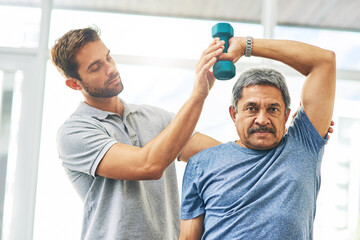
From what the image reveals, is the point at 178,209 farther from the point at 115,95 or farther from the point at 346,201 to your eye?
the point at 346,201

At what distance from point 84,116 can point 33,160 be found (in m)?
1.32

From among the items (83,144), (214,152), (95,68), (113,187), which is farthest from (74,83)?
(214,152)

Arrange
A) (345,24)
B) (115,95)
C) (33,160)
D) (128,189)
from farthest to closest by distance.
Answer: (345,24)
(33,160)
(115,95)
(128,189)

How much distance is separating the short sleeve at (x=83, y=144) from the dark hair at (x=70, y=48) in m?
0.21

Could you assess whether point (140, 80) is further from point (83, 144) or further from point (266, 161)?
point (266, 161)

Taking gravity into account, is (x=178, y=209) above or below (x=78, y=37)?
below

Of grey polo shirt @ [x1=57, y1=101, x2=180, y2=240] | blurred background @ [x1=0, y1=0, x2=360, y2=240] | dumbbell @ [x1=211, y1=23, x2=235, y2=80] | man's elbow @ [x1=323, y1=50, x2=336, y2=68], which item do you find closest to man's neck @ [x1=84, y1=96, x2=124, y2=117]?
grey polo shirt @ [x1=57, y1=101, x2=180, y2=240]

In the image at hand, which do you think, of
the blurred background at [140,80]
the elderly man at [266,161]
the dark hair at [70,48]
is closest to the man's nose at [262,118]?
the elderly man at [266,161]

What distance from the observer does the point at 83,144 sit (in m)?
1.67

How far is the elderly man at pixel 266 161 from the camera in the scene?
139cm

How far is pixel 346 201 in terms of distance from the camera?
3014 millimetres

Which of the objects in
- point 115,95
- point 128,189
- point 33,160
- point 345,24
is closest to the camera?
point 128,189

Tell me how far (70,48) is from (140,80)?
1314 mm

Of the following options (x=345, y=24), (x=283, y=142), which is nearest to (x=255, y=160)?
(x=283, y=142)
